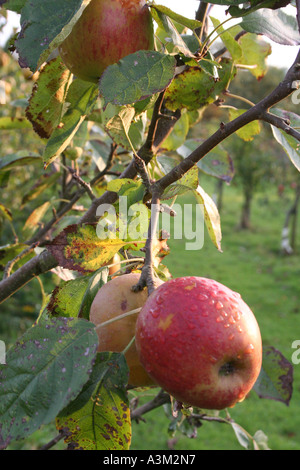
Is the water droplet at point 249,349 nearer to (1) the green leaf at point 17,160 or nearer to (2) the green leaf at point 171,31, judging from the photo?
(2) the green leaf at point 171,31

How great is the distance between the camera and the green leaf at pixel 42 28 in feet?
1.79

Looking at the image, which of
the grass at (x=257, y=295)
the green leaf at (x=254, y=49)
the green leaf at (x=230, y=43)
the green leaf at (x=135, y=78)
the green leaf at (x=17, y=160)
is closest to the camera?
the green leaf at (x=135, y=78)

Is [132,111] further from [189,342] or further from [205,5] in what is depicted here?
[189,342]

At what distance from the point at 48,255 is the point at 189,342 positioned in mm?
467

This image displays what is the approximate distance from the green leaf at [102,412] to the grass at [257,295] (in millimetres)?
2756

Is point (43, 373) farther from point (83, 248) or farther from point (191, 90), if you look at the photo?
point (191, 90)

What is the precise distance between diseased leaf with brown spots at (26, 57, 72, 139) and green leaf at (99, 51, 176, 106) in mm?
171

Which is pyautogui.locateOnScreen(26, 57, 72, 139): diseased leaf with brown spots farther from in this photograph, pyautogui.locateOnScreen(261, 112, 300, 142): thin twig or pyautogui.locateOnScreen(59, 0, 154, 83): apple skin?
pyautogui.locateOnScreen(261, 112, 300, 142): thin twig

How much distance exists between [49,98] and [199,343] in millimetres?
462

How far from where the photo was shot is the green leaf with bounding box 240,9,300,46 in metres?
0.71

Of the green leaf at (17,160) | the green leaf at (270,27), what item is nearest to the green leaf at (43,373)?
the green leaf at (270,27)

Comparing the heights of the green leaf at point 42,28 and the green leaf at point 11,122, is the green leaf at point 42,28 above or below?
above

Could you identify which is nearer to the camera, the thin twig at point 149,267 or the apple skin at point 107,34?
the thin twig at point 149,267
